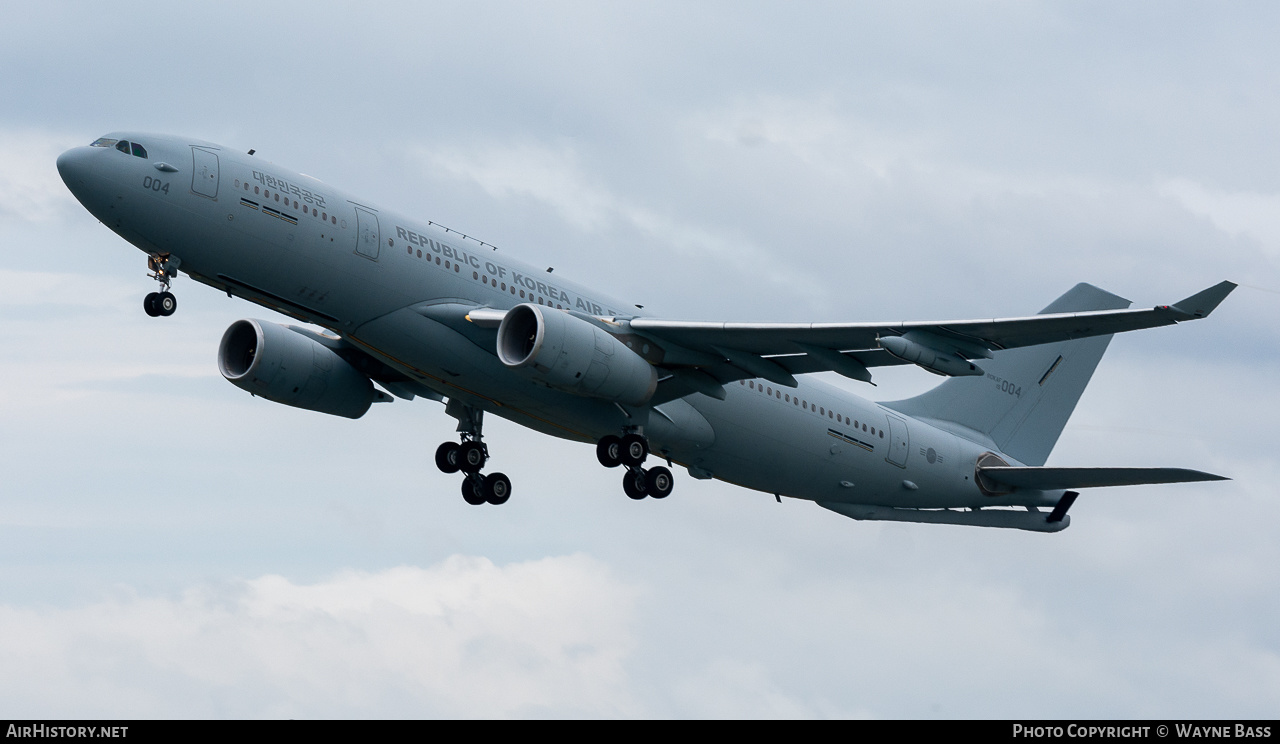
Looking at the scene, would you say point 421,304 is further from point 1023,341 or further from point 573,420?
point 1023,341

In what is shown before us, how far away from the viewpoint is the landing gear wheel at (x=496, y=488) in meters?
36.7

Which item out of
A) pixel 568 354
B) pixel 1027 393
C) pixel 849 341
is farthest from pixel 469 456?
pixel 1027 393

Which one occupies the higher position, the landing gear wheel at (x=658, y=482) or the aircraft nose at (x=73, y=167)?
the aircraft nose at (x=73, y=167)

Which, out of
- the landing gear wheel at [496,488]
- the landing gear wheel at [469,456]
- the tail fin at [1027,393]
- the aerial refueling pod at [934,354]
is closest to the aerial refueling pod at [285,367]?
the landing gear wheel at [469,456]

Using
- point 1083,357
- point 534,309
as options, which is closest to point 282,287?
point 534,309

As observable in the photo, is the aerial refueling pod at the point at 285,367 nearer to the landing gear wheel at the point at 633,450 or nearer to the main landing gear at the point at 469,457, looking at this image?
the main landing gear at the point at 469,457

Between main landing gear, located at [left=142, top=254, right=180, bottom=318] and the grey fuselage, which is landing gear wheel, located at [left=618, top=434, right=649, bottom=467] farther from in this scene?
main landing gear, located at [left=142, top=254, right=180, bottom=318]

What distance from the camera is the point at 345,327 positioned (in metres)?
30.7

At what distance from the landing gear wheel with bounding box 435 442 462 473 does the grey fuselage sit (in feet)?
8.01

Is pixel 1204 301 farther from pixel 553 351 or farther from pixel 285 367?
pixel 285 367

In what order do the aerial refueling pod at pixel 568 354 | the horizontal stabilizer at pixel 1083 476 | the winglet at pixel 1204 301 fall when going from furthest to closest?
the horizontal stabilizer at pixel 1083 476
the aerial refueling pod at pixel 568 354
the winglet at pixel 1204 301

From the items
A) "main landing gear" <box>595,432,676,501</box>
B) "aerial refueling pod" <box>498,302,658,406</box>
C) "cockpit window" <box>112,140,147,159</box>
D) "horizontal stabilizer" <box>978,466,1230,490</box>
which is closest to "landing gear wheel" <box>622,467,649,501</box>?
"main landing gear" <box>595,432,676,501</box>

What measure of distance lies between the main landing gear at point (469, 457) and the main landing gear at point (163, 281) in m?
9.24

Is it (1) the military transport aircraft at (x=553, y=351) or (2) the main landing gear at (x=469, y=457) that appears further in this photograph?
(2) the main landing gear at (x=469, y=457)
